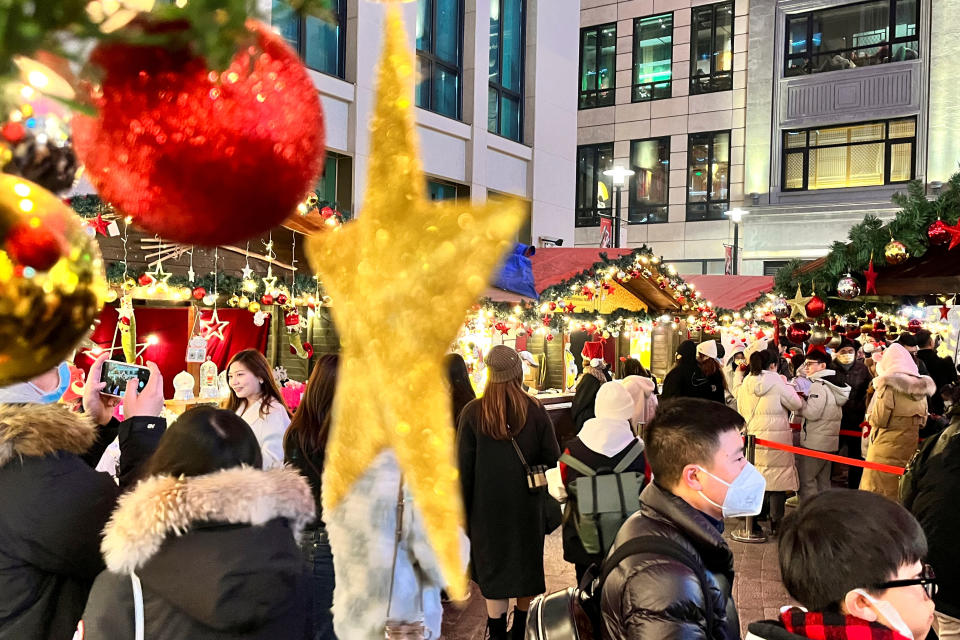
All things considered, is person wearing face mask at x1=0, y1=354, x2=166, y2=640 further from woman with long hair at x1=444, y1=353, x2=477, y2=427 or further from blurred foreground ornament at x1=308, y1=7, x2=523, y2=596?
woman with long hair at x1=444, y1=353, x2=477, y2=427

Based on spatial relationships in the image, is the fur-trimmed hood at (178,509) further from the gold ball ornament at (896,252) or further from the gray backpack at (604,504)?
the gold ball ornament at (896,252)

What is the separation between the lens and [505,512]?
4.85 meters

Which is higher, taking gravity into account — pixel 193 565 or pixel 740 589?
pixel 193 565

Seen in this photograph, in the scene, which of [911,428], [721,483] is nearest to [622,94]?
[911,428]

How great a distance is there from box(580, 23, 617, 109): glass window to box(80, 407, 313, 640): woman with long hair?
922 inches

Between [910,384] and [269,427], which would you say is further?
[910,384]

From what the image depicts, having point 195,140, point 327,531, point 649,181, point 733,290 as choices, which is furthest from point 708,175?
point 195,140

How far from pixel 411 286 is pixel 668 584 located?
1.66 m

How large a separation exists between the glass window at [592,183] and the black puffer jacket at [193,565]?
72.9 feet

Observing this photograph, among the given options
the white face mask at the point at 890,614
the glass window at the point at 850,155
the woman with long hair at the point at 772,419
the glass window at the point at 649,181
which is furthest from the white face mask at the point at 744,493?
the glass window at the point at 649,181

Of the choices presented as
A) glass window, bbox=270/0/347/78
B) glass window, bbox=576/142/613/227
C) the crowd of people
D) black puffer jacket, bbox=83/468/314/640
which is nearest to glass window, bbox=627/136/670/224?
glass window, bbox=576/142/613/227

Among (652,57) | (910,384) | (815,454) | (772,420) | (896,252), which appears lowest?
(815,454)

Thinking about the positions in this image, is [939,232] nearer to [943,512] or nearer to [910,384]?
[943,512]

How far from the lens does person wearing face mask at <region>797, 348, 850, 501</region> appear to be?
8.27 meters
